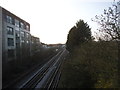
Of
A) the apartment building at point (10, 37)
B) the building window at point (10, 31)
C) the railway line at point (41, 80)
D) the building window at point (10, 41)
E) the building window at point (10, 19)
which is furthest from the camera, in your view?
the building window at point (10, 19)

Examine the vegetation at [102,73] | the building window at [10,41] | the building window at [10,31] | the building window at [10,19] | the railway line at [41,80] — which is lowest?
the railway line at [41,80]

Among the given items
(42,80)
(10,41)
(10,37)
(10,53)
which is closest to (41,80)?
(42,80)

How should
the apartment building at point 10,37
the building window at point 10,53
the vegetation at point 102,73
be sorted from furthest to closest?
the building window at point 10,53
the apartment building at point 10,37
the vegetation at point 102,73

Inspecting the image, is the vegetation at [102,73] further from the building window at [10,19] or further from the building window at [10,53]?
the building window at [10,19]

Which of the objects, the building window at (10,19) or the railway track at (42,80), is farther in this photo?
the building window at (10,19)

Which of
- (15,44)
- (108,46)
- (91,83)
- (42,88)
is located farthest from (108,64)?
(15,44)

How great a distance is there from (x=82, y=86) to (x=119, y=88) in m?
5.40

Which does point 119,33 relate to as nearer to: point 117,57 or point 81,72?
point 117,57

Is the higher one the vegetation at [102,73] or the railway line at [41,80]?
the vegetation at [102,73]

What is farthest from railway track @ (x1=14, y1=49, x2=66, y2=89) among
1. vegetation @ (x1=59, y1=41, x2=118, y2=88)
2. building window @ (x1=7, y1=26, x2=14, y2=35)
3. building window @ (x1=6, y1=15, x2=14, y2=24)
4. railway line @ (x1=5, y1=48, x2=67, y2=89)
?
building window @ (x1=6, y1=15, x2=14, y2=24)

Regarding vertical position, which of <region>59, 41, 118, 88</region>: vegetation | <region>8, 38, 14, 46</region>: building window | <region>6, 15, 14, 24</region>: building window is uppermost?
<region>6, 15, 14, 24</region>: building window

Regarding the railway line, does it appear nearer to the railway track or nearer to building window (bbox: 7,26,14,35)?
the railway track

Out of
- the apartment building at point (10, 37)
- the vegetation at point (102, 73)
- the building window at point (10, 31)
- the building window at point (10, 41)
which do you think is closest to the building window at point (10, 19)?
the apartment building at point (10, 37)

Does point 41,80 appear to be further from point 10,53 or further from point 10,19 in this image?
point 10,19
